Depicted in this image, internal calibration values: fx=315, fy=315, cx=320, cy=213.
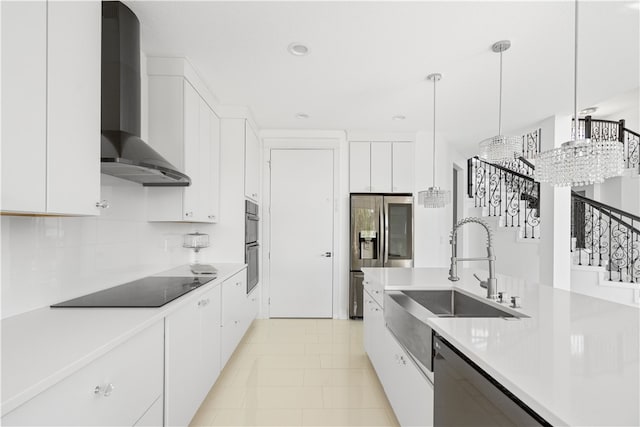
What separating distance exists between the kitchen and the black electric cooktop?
10 cm

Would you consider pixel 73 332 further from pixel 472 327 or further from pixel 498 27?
pixel 498 27

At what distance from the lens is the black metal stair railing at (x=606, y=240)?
169 inches

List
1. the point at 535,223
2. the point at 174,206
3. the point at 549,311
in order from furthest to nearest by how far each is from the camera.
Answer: the point at 535,223
the point at 174,206
the point at 549,311

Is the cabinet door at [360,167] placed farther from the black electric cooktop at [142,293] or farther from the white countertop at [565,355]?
the white countertop at [565,355]

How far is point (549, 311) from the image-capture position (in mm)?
1438

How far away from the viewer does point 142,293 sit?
1891mm

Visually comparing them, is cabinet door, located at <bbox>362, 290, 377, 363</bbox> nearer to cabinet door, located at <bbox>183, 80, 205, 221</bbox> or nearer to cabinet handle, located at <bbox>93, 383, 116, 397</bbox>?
cabinet door, located at <bbox>183, 80, 205, 221</bbox>

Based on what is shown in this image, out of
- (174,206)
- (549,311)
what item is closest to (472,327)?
(549,311)

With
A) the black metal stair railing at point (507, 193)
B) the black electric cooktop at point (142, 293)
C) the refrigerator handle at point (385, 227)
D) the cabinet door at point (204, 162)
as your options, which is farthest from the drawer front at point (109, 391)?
the black metal stair railing at point (507, 193)

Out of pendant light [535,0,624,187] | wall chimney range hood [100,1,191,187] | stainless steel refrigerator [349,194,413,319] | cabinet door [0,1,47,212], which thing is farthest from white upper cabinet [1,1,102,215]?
stainless steel refrigerator [349,194,413,319]

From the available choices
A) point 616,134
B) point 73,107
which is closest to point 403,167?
point 73,107

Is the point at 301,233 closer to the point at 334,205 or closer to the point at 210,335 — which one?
the point at 334,205

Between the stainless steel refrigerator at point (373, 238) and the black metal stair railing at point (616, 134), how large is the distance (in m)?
4.06

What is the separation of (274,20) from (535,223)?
528cm
